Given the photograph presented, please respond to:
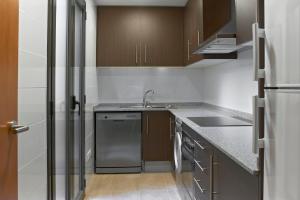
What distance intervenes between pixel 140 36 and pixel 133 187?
238cm

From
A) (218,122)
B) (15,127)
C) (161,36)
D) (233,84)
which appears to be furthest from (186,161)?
(161,36)

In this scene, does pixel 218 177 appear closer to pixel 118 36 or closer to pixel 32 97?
pixel 32 97

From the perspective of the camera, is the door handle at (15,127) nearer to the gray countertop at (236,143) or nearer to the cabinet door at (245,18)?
the gray countertop at (236,143)

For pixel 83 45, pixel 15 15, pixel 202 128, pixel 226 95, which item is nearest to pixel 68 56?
pixel 83 45

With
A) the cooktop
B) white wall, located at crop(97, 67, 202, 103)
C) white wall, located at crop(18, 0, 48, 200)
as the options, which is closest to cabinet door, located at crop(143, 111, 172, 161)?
white wall, located at crop(97, 67, 202, 103)

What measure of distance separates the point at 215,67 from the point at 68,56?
231 cm

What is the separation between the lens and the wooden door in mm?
1396

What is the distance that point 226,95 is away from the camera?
3.68 m

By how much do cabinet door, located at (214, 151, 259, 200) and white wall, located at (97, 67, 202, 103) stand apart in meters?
3.32

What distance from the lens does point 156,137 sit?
4438 mm

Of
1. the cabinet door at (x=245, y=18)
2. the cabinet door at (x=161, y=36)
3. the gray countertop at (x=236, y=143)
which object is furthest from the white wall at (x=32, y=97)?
the cabinet door at (x=161, y=36)

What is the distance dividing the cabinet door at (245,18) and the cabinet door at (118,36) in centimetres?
281

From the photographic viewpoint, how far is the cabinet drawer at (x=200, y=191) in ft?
6.66

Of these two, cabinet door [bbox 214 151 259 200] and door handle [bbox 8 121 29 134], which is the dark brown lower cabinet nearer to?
cabinet door [bbox 214 151 259 200]
